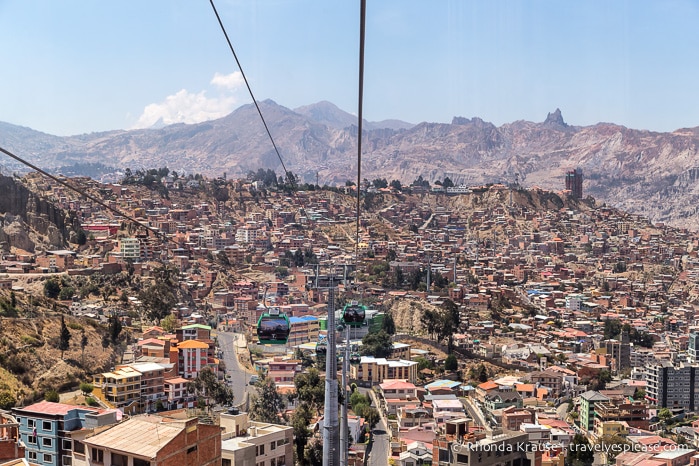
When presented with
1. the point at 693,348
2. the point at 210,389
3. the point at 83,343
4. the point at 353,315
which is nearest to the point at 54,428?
the point at 353,315

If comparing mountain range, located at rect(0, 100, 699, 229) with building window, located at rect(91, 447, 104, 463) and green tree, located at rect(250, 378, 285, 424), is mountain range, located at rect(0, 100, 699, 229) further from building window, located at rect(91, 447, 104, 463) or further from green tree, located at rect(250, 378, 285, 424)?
building window, located at rect(91, 447, 104, 463)

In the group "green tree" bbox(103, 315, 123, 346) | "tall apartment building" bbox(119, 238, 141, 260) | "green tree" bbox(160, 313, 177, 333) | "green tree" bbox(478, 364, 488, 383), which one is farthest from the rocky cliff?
"green tree" bbox(478, 364, 488, 383)

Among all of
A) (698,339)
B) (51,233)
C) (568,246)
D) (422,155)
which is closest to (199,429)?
(698,339)

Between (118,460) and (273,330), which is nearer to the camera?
(273,330)

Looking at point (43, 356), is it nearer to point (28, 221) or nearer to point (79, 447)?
point (79, 447)

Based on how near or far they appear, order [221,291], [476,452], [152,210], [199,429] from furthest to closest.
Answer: [152,210] < [221,291] < [476,452] < [199,429]

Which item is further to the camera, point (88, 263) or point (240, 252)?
point (240, 252)

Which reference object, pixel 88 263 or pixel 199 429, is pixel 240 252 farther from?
pixel 199 429

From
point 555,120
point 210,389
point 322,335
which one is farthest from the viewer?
point 555,120
